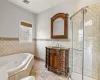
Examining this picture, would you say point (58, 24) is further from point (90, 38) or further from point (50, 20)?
point (90, 38)

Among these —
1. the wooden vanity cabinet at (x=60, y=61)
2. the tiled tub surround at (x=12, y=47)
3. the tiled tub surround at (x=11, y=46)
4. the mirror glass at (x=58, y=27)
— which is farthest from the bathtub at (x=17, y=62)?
the mirror glass at (x=58, y=27)

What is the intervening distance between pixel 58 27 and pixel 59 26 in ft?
0.22

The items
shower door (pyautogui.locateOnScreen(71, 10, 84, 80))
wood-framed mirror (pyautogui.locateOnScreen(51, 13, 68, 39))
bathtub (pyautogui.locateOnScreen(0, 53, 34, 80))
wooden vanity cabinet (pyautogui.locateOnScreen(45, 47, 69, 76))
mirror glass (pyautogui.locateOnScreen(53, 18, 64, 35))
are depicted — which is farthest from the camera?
mirror glass (pyautogui.locateOnScreen(53, 18, 64, 35))

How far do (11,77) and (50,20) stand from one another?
2964mm

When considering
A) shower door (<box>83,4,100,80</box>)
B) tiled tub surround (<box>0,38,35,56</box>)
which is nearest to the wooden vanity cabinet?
shower door (<box>83,4,100,80</box>)

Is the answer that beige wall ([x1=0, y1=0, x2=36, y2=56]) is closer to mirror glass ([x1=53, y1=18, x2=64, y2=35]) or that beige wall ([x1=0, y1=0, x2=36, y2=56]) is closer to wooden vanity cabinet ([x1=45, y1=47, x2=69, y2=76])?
mirror glass ([x1=53, y1=18, x2=64, y2=35])

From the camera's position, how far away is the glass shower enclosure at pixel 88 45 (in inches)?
101

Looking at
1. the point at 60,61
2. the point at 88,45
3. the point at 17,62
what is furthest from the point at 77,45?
the point at 17,62

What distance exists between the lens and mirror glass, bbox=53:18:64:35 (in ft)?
12.0

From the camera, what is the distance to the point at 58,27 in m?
3.82

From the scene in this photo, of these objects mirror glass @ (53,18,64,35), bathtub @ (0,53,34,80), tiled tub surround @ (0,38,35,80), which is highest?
mirror glass @ (53,18,64,35)

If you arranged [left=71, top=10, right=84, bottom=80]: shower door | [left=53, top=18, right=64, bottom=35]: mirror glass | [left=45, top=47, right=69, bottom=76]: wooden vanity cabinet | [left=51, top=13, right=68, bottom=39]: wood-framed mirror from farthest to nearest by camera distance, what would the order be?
[left=53, top=18, right=64, bottom=35]: mirror glass, [left=51, top=13, right=68, bottom=39]: wood-framed mirror, [left=45, top=47, right=69, bottom=76]: wooden vanity cabinet, [left=71, top=10, right=84, bottom=80]: shower door

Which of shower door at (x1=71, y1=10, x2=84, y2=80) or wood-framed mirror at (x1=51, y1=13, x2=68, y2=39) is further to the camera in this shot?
wood-framed mirror at (x1=51, y1=13, x2=68, y2=39)

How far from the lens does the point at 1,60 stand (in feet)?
10.6
